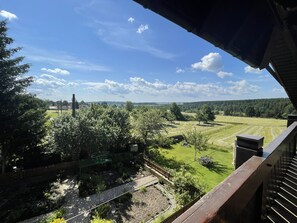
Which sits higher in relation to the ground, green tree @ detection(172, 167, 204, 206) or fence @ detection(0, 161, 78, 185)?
green tree @ detection(172, 167, 204, 206)

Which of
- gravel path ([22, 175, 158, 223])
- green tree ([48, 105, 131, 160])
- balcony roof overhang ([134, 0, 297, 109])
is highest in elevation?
balcony roof overhang ([134, 0, 297, 109])

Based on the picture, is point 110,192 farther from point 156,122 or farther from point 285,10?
point 285,10

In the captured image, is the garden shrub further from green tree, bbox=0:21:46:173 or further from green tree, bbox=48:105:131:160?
green tree, bbox=0:21:46:173

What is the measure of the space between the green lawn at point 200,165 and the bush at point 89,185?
7192mm

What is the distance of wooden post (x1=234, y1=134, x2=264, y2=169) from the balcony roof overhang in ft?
3.72

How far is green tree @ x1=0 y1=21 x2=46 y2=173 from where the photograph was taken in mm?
13078

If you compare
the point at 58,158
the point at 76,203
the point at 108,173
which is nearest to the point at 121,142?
the point at 108,173

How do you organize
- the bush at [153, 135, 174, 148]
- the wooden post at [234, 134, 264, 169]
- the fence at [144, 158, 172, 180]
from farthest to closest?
the bush at [153, 135, 174, 148]
the fence at [144, 158, 172, 180]
the wooden post at [234, 134, 264, 169]

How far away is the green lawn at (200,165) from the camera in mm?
15938

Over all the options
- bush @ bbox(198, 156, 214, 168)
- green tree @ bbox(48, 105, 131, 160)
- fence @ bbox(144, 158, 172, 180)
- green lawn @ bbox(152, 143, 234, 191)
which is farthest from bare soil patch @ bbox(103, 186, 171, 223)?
bush @ bbox(198, 156, 214, 168)

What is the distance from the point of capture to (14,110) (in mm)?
13336

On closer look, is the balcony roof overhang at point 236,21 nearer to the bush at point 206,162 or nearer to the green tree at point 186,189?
the green tree at point 186,189

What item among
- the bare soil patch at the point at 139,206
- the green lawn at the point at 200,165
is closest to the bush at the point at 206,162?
the green lawn at the point at 200,165

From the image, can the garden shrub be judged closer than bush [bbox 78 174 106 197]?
Yes
